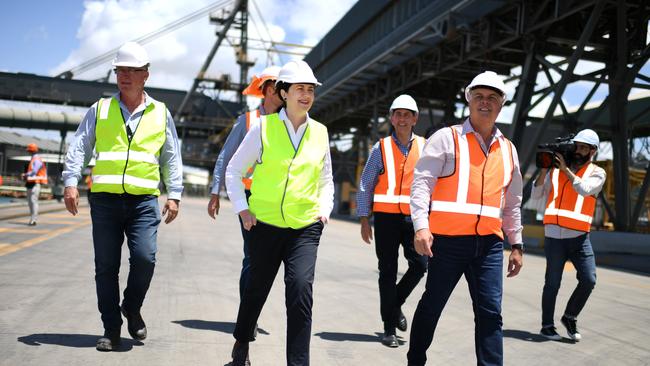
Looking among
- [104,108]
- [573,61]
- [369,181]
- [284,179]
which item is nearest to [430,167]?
[284,179]

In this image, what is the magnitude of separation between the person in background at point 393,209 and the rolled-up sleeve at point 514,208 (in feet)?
4.67

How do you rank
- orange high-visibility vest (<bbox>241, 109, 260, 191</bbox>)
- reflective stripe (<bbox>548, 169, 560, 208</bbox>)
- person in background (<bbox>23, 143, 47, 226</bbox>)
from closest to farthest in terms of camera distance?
orange high-visibility vest (<bbox>241, 109, 260, 191</bbox>) < reflective stripe (<bbox>548, 169, 560, 208</bbox>) < person in background (<bbox>23, 143, 47, 226</bbox>)

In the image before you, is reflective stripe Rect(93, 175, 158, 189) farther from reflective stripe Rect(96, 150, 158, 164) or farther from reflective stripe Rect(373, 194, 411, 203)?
reflective stripe Rect(373, 194, 411, 203)

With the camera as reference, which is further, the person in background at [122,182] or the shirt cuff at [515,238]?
the person in background at [122,182]

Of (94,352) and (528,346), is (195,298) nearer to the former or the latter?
Answer: (94,352)

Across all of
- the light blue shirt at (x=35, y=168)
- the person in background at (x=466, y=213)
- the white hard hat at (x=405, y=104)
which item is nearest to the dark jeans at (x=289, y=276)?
the person in background at (x=466, y=213)

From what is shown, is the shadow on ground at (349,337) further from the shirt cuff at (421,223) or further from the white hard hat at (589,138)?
the white hard hat at (589,138)

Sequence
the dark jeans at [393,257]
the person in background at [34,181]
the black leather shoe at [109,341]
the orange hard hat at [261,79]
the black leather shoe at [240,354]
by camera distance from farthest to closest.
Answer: the person in background at [34,181], the dark jeans at [393,257], the orange hard hat at [261,79], the black leather shoe at [109,341], the black leather shoe at [240,354]

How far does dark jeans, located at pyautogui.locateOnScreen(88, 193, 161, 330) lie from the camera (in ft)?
14.5

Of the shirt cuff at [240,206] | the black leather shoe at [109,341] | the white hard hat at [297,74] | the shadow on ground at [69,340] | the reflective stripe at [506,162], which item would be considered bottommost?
the shadow on ground at [69,340]

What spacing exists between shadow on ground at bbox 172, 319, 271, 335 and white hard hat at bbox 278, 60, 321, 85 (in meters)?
2.28

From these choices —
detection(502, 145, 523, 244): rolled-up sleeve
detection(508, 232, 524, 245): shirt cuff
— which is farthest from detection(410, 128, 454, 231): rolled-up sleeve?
detection(508, 232, 524, 245): shirt cuff

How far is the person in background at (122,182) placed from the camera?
14.6 feet

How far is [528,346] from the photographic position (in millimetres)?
5305
